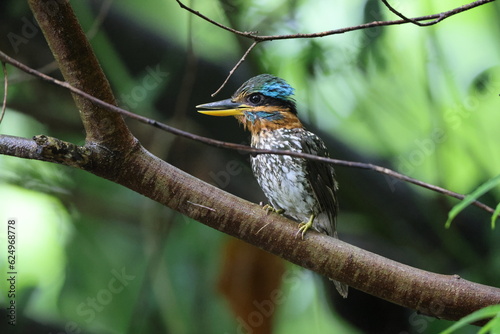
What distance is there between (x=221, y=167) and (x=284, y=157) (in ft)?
2.18

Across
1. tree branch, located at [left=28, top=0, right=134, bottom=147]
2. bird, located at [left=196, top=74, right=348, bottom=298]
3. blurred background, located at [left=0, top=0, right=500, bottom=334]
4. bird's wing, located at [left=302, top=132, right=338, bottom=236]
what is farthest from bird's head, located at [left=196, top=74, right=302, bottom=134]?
tree branch, located at [left=28, top=0, right=134, bottom=147]

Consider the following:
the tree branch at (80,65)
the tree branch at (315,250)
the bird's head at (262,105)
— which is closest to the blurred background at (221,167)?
the bird's head at (262,105)

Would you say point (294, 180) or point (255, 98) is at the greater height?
point (255, 98)

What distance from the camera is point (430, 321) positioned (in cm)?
278

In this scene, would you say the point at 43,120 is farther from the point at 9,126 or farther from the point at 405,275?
the point at 405,275

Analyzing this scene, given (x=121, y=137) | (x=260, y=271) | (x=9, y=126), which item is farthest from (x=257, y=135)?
(x=9, y=126)

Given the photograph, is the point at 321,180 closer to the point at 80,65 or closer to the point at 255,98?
the point at 255,98

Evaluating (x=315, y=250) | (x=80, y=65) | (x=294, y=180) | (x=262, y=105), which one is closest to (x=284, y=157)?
(x=294, y=180)

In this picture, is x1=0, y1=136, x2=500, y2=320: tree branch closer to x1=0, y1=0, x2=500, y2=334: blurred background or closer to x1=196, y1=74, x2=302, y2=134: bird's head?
x1=196, y1=74, x2=302, y2=134: bird's head

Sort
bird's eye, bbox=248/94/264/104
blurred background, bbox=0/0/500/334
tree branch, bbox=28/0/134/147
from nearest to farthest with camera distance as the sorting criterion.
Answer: tree branch, bbox=28/0/134/147
bird's eye, bbox=248/94/264/104
blurred background, bbox=0/0/500/334

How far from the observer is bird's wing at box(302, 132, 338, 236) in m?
2.33

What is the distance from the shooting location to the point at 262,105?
242 centimetres

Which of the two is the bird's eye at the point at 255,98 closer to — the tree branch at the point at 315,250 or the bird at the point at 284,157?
the bird at the point at 284,157

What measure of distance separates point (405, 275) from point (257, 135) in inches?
34.9
